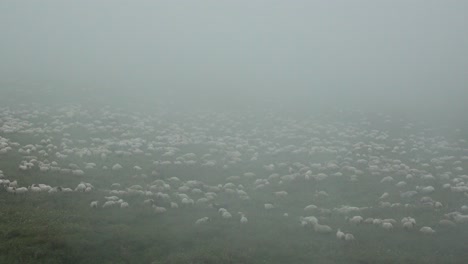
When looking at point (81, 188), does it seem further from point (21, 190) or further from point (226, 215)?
point (226, 215)

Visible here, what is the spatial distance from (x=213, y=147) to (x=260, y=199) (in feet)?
30.6

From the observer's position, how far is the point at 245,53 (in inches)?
2901

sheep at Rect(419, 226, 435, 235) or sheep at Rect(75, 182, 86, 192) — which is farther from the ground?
sheep at Rect(75, 182, 86, 192)

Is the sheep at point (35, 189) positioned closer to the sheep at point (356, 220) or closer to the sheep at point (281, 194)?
the sheep at point (281, 194)

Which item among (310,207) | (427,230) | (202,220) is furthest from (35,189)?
(427,230)

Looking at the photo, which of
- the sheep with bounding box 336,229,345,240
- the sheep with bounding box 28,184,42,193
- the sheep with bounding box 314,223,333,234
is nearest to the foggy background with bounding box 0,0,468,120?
the sheep with bounding box 28,184,42,193

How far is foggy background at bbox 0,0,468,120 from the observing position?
47.8 m

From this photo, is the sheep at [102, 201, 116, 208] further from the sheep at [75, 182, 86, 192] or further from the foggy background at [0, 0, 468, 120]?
the foggy background at [0, 0, 468, 120]

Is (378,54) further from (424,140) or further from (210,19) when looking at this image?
(424,140)

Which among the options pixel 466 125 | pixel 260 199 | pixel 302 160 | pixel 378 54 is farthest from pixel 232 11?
pixel 260 199

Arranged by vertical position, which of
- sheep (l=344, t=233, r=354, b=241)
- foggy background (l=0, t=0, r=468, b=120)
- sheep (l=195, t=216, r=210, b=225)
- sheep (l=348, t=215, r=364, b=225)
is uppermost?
foggy background (l=0, t=0, r=468, b=120)

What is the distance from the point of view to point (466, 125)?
35.9 metres

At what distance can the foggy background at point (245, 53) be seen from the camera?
4781 cm

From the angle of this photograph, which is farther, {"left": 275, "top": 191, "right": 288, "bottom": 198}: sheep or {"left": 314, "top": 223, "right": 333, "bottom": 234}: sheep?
{"left": 275, "top": 191, "right": 288, "bottom": 198}: sheep
